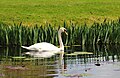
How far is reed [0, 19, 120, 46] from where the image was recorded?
24.4 metres

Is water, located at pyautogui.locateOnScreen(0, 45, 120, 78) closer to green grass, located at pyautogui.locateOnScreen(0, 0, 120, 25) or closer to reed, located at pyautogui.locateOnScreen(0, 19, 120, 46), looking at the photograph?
reed, located at pyautogui.locateOnScreen(0, 19, 120, 46)

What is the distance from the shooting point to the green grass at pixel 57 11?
117 ft

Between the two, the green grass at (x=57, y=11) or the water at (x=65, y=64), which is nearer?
the water at (x=65, y=64)

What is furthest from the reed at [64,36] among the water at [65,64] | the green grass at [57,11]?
the green grass at [57,11]

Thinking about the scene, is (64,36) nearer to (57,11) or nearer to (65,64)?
(65,64)

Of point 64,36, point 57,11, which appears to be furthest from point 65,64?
point 57,11

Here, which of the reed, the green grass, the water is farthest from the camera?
the green grass

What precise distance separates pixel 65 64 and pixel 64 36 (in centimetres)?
706

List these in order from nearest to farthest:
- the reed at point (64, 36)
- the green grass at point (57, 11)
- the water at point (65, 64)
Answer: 1. the water at point (65, 64)
2. the reed at point (64, 36)
3. the green grass at point (57, 11)

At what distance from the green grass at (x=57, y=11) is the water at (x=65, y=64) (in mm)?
12683

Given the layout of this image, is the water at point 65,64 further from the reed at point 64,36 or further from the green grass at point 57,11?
the green grass at point 57,11

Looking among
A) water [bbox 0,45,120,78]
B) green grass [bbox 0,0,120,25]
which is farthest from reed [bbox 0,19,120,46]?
green grass [bbox 0,0,120,25]

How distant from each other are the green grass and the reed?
31.7 ft

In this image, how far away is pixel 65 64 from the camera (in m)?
18.0
